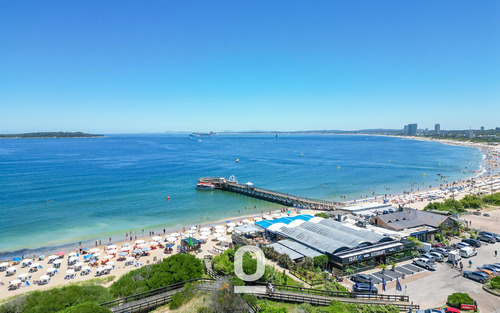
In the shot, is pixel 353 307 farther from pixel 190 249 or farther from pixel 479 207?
pixel 479 207

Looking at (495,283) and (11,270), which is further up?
(495,283)

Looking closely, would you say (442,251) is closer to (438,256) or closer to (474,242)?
(438,256)

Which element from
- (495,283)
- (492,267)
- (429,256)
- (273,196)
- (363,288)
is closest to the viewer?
(495,283)

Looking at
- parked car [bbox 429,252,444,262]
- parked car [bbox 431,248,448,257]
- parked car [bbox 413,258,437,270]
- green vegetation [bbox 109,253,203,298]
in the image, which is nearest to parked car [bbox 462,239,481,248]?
parked car [bbox 431,248,448,257]

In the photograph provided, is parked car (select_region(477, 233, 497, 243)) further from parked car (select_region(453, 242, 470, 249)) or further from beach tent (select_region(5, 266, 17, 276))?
beach tent (select_region(5, 266, 17, 276))

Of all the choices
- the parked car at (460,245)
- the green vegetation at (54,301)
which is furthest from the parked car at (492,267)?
the green vegetation at (54,301)

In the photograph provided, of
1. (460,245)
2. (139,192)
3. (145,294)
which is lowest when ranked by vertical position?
(139,192)

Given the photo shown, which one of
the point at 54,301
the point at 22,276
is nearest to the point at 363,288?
the point at 54,301
